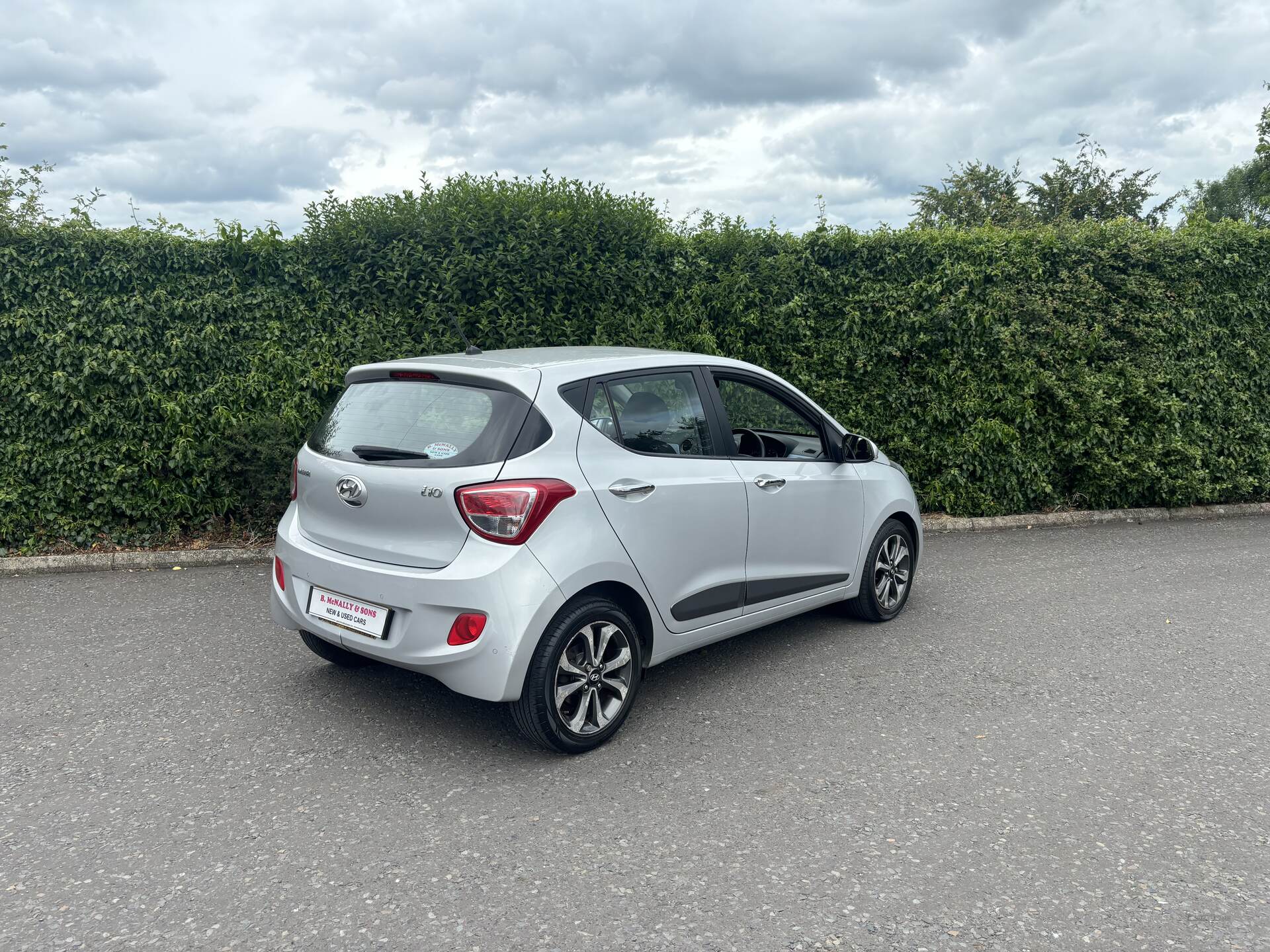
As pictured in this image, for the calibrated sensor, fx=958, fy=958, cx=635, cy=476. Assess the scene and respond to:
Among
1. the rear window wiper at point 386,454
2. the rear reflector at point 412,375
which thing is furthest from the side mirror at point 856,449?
the rear window wiper at point 386,454

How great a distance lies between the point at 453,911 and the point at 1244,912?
238 cm

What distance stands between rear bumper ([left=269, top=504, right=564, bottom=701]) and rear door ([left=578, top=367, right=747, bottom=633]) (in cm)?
51

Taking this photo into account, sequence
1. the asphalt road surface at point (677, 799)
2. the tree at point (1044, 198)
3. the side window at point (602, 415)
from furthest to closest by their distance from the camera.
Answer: the tree at point (1044, 198) → the side window at point (602, 415) → the asphalt road surface at point (677, 799)

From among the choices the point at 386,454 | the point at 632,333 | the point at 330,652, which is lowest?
the point at 330,652

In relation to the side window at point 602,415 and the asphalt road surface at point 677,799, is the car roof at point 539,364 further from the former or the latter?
the asphalt road surface at point 677,799

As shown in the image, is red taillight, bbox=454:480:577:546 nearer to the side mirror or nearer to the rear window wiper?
the rear window wiper

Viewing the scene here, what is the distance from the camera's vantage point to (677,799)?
360cm

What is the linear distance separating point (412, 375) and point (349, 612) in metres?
1.05

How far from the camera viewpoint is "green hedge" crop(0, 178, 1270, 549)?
755 cm

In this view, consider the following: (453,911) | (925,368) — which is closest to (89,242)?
(453,911)

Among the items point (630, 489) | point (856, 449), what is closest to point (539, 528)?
point (630, 489)

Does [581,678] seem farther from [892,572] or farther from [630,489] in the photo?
[892,572]

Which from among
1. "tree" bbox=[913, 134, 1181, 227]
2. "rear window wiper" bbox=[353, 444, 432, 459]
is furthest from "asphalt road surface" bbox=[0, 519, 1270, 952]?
"tree" bbox=[913, 134, 1181, 227]

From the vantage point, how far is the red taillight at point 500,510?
367cm
